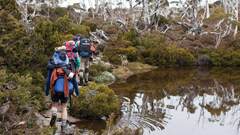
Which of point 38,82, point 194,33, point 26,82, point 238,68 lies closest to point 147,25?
point 194,33

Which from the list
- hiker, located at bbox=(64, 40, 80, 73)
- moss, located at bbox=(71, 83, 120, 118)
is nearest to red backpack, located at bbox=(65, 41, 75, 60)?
hiker, located at bbox=(64, 40, 80, 73)

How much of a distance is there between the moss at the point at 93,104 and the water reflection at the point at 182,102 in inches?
19.1

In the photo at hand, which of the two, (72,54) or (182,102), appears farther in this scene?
(182,102)

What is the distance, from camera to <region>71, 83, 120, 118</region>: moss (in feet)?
38.8

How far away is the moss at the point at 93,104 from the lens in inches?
466

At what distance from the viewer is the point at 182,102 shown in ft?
51.0

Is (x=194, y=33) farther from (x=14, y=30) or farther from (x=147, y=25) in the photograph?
(x=14, y=30)

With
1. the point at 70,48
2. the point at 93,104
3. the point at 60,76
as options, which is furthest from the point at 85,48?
the point at 60,76

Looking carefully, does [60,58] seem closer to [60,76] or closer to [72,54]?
[60,76]

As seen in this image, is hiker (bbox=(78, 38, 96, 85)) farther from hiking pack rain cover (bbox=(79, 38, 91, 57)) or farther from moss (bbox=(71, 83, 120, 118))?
moss (bbox=(71, 83, 120, 118))

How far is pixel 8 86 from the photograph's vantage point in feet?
27.3

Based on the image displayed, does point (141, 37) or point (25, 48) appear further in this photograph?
point (141, 37)

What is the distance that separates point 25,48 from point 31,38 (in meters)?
0.29

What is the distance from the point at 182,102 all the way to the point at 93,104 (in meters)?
4.59
